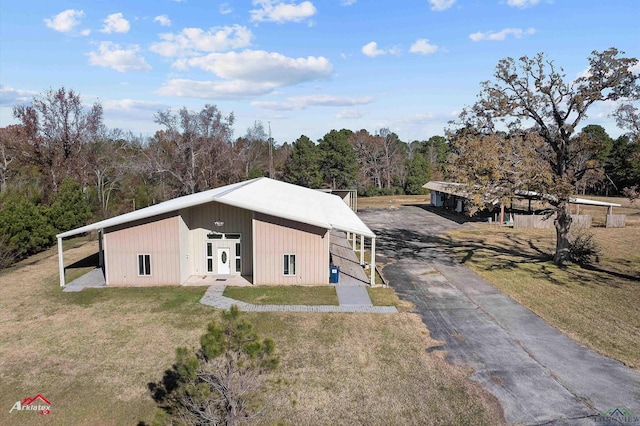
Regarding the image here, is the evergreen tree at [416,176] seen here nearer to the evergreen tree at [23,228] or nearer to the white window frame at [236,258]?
the white window frame at [236,258]

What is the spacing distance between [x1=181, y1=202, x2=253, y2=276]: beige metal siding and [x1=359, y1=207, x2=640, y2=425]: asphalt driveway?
7294 millimetres

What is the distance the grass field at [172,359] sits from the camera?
927 cm

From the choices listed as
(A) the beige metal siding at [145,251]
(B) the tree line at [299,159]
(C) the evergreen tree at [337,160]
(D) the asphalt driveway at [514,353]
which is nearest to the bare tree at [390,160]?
(B) the tree line at [299,159]

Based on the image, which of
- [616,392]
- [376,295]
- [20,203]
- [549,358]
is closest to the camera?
[616,392]

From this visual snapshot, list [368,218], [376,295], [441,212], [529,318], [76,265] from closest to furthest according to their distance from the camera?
1. [529,318]
2. [376,295]
3. [76,265]
4. [368,218]
5. [441,212]

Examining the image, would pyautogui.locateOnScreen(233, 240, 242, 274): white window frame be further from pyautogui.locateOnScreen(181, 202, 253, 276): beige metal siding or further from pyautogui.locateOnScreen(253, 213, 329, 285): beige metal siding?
pyautogui.locateOnScreen(253, 213, 329, 285): beige metal siding

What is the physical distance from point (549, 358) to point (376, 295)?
704cm

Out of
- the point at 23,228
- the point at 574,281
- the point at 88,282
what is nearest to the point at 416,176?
the point at 574,281

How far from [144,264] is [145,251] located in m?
0.61

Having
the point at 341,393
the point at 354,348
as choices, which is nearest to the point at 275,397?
the point at 341,393

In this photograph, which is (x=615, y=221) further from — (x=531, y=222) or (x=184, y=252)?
(x=184, y=252)

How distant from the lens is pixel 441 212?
46.5 m

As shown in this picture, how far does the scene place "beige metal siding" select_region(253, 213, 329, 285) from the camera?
18266 mm

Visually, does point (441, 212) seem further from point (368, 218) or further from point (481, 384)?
point (481, 384)
